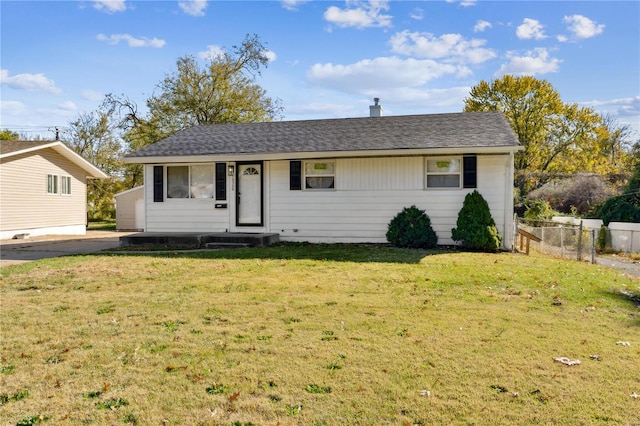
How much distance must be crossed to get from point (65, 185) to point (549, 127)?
106ft

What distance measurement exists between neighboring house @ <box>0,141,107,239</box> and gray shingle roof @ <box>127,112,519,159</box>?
7.30 meters

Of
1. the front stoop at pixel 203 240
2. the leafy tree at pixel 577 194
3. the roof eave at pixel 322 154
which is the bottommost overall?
the front stoop at pixel 203 240

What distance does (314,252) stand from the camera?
35.6 ft

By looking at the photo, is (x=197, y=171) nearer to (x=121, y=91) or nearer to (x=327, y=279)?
(x=327, y=279)

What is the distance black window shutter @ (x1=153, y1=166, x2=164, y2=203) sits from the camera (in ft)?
45.6

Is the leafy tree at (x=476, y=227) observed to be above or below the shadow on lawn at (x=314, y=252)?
above

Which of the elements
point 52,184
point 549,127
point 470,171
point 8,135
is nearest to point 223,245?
point 470,171

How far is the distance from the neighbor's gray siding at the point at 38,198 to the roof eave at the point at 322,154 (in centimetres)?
748

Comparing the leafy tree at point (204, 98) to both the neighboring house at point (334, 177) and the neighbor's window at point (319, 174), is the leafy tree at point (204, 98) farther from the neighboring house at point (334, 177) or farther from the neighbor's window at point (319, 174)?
the neighbor's window at point (319, 174)

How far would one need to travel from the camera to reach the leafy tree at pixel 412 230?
12.0 meters

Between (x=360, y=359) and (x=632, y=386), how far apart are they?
6.84 ft


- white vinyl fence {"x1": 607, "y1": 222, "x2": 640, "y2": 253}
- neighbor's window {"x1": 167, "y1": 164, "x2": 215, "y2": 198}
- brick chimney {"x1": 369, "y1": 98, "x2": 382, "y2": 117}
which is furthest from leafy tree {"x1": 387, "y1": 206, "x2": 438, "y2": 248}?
white vinyl fence {"x1": 607, "y1": 222, "x2": 640, "y2": 253}

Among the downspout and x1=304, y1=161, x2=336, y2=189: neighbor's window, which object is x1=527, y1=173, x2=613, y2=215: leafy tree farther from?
x1=304, y1=161, x2=336, y2=189: neighbor's window

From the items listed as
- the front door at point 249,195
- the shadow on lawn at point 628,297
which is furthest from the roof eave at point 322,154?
the shadow on lawn at point 628,297
